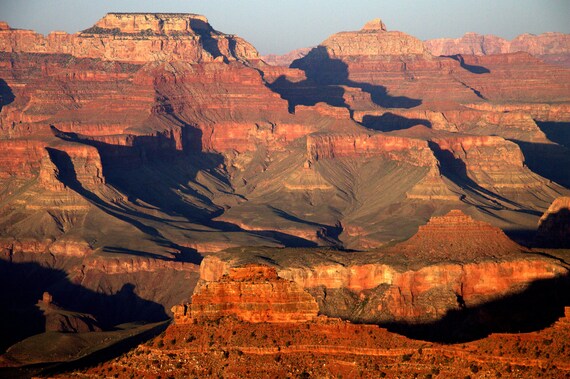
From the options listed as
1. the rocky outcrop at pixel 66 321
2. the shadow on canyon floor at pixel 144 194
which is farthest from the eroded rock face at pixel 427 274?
the shadow on canyon floor at pixel 144 194

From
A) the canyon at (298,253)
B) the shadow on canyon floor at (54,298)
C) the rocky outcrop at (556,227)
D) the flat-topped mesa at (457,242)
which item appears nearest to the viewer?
the canyon at (298,253)

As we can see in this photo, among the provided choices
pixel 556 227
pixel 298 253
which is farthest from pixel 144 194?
pixel 298 253

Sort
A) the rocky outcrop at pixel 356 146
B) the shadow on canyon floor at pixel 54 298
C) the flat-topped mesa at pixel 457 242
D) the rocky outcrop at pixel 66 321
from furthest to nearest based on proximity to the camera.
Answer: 1. the rocky outcrop at pixel 356 146
2. the shadow on canyon floor at pixel 54 298
3. the rocky outcrop at pixel 66 321
4. the flat-topped mesa at pixel 457 242

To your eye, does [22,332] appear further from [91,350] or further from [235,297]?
[235,297]

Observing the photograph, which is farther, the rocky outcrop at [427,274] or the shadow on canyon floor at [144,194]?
the shadow on canyon floor at [144,194]

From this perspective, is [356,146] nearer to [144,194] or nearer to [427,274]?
[144,194]

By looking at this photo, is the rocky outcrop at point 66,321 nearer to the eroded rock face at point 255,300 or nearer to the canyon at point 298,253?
the canyon at point 298,253

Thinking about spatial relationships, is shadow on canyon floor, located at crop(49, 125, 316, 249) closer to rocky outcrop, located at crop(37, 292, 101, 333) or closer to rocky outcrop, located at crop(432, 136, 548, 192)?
rocky outcrop, located at crop(37, 292, 101, 333)
